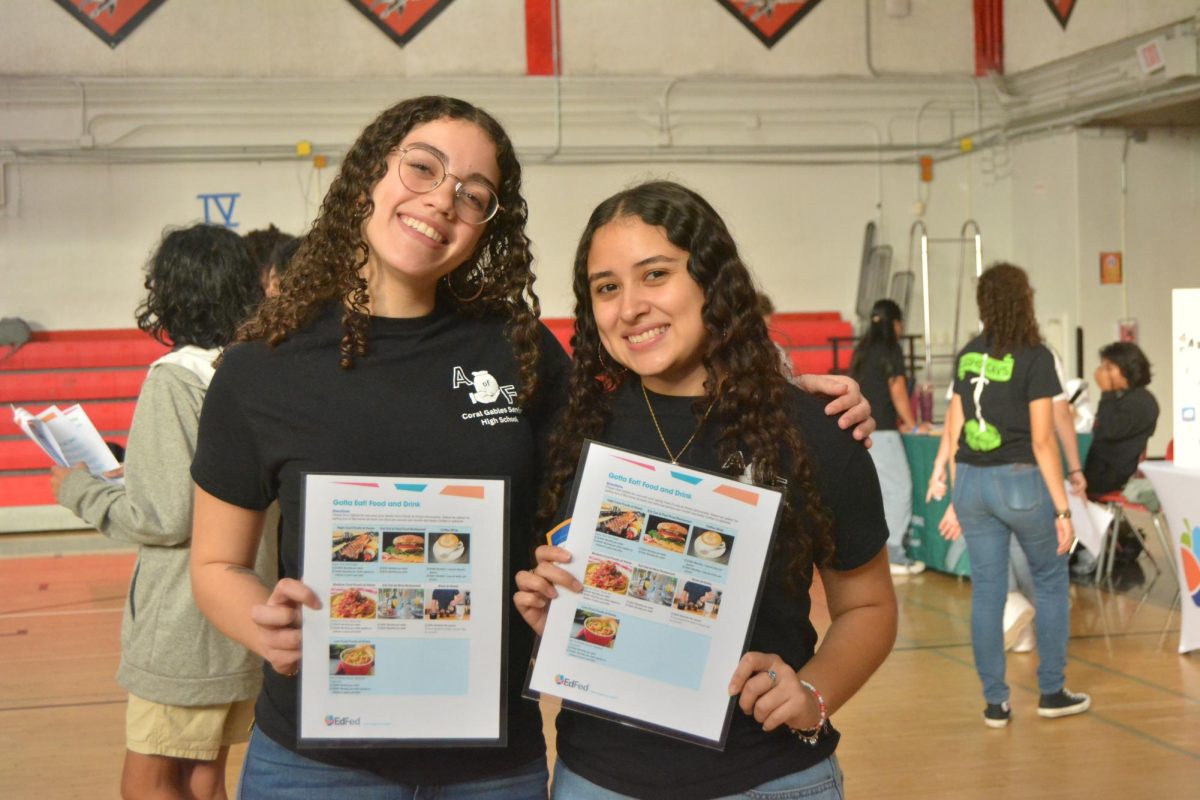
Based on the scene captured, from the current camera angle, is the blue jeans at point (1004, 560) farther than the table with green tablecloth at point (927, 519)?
No

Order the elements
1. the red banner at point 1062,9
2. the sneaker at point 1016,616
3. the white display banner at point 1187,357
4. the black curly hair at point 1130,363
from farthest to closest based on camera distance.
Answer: the red banner at point 1062,9 → the black curly hair at point 1130,363 → the sneaker at point 1016,616 → the white display banner at point 1187,357

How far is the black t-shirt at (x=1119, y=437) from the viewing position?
272 inches

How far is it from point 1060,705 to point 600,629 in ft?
12.5

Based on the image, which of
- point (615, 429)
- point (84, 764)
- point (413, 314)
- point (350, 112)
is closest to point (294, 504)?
point (413, 314)

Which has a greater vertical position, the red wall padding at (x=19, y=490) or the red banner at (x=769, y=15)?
the red banner at (x=769, y=15)

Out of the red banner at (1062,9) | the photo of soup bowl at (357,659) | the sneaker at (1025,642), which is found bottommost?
the sneaker at (1025,642)

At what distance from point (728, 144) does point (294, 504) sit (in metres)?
11.3

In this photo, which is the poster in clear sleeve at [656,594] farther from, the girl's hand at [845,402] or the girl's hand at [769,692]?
the girl's hand at [845,402]

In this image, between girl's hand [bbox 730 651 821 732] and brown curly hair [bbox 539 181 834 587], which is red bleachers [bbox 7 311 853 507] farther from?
girl's hand [bbox 730 651 821 732]

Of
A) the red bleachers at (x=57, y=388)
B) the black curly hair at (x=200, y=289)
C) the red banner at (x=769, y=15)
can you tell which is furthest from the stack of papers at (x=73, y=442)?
the red banner at (x=769, y=15)

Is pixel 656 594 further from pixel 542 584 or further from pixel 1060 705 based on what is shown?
pixel 1060 705

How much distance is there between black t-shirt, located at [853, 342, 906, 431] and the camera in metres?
7.49

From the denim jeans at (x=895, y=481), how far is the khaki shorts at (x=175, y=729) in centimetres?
568

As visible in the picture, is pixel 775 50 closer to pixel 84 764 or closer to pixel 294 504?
pixel 84 764
